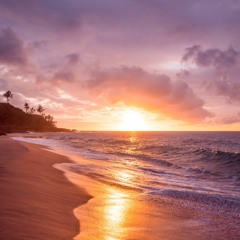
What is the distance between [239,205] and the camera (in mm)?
11180

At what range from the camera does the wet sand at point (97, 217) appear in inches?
259

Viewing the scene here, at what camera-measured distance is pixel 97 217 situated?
820 cm

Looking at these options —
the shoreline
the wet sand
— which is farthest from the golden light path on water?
the shoreline

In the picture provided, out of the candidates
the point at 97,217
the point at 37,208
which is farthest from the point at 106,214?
the point at 37,208

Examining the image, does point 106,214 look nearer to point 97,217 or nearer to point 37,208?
point 97,217

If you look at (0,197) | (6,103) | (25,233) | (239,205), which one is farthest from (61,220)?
(6,103)

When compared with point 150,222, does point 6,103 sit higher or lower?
higher

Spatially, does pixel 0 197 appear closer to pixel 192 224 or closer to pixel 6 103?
pixel 192 224

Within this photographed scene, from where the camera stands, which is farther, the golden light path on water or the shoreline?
the golden light path on water

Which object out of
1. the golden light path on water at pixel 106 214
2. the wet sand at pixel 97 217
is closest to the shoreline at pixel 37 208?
the wet sand at pixel 97 217

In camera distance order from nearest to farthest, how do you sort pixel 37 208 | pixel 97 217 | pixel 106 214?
pixel 37 208, pixel 97 217, pixel 106 214

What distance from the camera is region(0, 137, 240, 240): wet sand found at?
6.57 meters

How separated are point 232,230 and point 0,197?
6514 mm

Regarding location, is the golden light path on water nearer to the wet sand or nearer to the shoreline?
the wet sand
